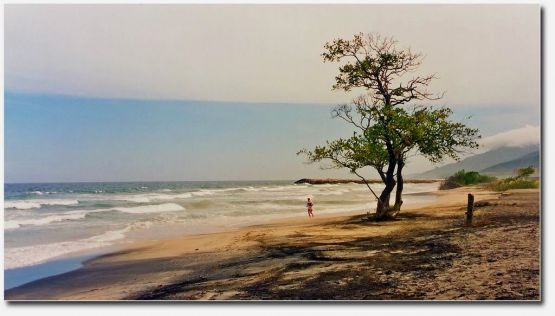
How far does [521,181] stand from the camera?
447 centimetres

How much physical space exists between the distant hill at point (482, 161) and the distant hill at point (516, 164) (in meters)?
0.03

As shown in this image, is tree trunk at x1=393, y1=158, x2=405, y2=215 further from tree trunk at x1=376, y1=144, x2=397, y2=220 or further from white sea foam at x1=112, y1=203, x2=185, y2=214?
white sea foam at x1=112, y1=203, x2=185, y2=214

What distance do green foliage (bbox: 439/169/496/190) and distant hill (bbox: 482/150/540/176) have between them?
0.08 m

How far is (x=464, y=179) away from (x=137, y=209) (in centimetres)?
344

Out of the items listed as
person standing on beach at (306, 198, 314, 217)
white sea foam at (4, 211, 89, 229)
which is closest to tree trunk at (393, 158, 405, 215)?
person standing on beach at (306, 198, 314, 217)

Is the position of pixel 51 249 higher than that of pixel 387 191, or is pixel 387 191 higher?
pixel 387 191

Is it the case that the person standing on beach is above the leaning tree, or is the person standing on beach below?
below

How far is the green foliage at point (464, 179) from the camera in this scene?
4598mm

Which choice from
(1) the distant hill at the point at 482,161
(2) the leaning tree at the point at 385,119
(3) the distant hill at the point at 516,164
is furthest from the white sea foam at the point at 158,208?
(3) the distant hill at the point at 516,164

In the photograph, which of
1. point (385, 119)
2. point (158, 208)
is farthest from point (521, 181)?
point (158, 208)

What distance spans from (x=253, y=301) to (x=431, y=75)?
2595mm

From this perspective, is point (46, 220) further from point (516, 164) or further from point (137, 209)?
point (516, 164)

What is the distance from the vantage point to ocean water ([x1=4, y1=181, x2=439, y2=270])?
4.77 metres
